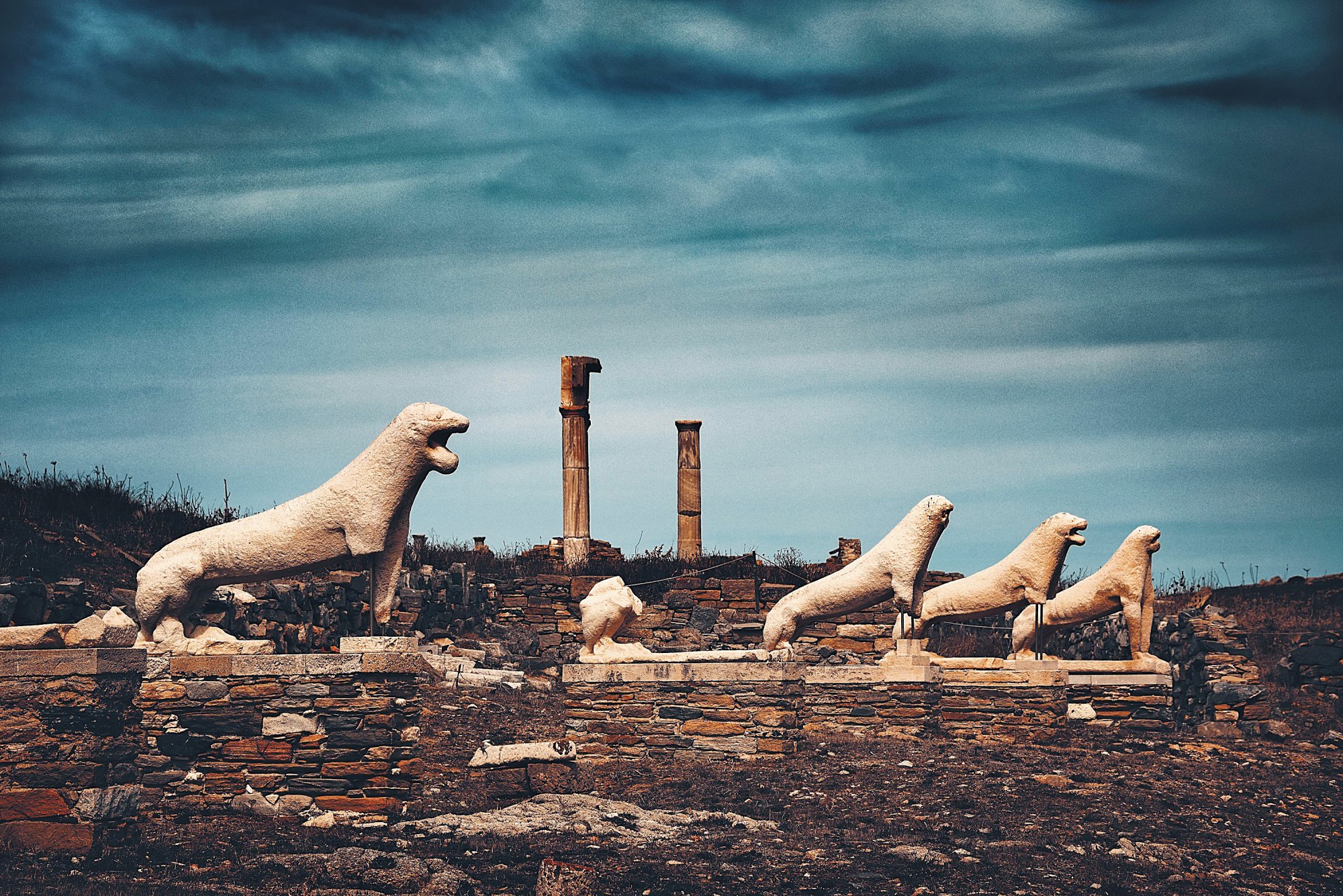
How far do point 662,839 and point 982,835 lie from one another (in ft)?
7.55

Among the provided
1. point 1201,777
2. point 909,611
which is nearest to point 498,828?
point 909,611

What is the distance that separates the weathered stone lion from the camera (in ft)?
31.0

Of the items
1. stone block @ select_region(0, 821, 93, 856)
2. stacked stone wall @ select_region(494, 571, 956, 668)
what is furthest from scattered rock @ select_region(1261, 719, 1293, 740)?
stone block @ select_region(0, 821, 93, 856)

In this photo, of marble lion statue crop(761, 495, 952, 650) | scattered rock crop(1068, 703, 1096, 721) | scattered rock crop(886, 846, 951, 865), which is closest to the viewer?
scattered rock crop(886, 846, 951, 865)

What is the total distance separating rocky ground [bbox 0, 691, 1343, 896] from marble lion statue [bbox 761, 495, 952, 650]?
4.91 ft

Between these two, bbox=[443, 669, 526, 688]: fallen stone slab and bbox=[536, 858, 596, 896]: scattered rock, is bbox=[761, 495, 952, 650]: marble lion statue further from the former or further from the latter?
bbox=[536, 858, 596, 896]: scattered rock

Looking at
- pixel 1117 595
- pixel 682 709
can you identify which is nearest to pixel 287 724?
pixel 682 709

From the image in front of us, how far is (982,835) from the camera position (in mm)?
9383

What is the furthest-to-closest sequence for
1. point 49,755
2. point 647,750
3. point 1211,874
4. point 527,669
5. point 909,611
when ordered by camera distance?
point 527,669
point 909,611
point 647,750
point 1211,874
point 49,755

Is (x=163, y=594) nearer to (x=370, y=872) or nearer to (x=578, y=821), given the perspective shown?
(x=370, y=872)

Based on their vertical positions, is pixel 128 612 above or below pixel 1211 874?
above

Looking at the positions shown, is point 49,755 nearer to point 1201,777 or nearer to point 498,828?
point 498,828

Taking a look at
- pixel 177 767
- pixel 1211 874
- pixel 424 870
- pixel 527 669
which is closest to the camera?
pixel 424 870

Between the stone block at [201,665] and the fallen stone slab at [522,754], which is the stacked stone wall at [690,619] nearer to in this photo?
the fallen stone slab at [522,754]
